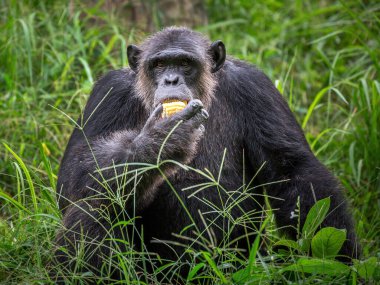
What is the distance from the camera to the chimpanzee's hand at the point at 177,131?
5.70 m

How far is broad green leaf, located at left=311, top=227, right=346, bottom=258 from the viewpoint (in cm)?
532

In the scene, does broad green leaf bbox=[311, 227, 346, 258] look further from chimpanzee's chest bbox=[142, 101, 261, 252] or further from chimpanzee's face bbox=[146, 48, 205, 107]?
chimpanzee's face bbox=[146, 48, 205, 107]

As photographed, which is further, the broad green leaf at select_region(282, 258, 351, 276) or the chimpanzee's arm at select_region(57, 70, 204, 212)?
the chimpanzee's arm at select_region(57, 70, 204, 212)

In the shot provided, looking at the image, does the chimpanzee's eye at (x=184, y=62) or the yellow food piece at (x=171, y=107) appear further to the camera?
the chimpanzee's eye at (x=184, y=62)

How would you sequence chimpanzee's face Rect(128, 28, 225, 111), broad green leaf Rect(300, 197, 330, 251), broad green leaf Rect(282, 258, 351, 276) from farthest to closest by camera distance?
chimpanzee's face Rect(128, 28, 225, 111)
broad green leaf Rect(300, 197, 330, 251)
broad green leaf Rect(282, 258, 351, 276)

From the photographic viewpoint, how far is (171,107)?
5.93 metres

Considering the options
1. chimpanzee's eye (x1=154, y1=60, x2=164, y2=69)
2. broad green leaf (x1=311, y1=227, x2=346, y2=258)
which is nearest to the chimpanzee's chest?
chimpanzee's eye (x1=154, y1=60, x2=164, y2=69)

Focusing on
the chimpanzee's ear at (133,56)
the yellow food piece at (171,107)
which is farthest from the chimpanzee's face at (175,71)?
the chimpanzee's ear at (133,56)

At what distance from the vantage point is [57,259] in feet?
18.7

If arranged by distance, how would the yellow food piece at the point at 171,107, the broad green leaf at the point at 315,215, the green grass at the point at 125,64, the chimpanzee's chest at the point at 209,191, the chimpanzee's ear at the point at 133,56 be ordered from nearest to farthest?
1. the broad green leaf at the point at 315,215
2. the yellow food piece at the point at 171,107
3. the chimpanzee's chest at the point at 209,191
4. the green grass at the point at 125,64
5. the chimpanzee's ear at the point at 133,56

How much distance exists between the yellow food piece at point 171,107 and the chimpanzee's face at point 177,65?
0.17 meters

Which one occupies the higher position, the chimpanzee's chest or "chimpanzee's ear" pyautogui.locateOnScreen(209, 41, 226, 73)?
"chimpanzee's ear" pyautogui.locateOnScreen(209, 41, 226, 73)

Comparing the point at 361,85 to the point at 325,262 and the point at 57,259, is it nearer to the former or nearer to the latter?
the point at 325,262

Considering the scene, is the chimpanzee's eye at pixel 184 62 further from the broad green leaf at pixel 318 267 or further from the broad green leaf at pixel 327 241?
the broad green leaf at pixel 318 267
